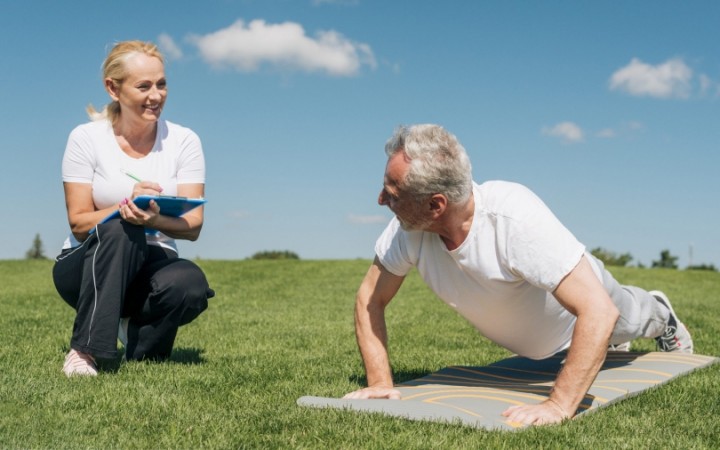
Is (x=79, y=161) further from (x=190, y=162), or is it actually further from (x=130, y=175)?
(x=190, y=162)

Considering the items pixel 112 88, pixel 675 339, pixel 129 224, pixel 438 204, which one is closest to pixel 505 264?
pixel 438 204

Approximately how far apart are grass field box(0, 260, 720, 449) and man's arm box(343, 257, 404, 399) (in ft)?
1.10

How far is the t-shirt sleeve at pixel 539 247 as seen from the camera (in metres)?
3.53

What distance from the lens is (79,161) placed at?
16.4 ft

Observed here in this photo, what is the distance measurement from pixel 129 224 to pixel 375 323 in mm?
1646

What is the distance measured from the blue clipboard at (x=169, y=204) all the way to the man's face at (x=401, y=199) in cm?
149

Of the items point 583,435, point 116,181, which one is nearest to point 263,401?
point 583,435

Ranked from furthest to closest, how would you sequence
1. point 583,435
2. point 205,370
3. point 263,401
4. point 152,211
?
point 205,370, point 152,211, point 263,401, point 583,435

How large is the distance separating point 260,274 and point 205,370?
1205 centimetres

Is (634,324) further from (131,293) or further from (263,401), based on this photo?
(131,293)

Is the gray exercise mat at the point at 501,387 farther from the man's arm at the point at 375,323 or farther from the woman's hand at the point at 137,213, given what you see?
the woman's hand at the point at 137,213

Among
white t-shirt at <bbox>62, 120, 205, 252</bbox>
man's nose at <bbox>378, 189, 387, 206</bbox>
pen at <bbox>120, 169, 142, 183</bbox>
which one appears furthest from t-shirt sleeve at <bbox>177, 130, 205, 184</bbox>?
man's nose at <bbox>378, 189, 387, 206</bbox>

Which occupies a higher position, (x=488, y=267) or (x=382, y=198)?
(x=382, y=198)

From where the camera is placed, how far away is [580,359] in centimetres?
346
